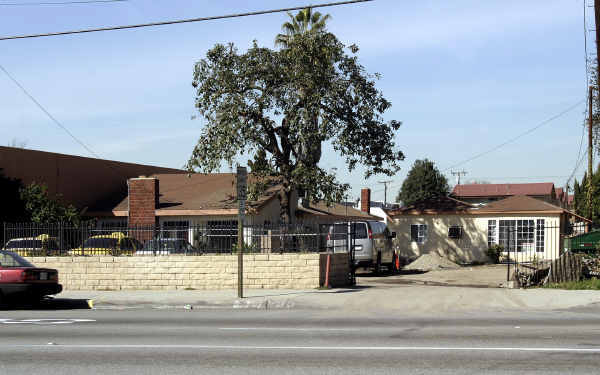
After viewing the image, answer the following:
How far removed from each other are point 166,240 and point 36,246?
14.0 ft

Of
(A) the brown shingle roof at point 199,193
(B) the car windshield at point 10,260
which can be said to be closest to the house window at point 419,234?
(A) the brown shingle roof at point 199,193

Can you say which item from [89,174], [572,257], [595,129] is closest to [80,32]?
[572,257]

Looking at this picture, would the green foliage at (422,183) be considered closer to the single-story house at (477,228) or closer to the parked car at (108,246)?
the single-story house at (477,228)

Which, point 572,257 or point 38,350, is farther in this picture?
point 572,257

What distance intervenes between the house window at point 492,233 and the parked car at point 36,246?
21183mm

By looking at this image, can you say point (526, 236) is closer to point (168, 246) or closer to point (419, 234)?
point (419, 234)

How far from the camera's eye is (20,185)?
97.3 ft

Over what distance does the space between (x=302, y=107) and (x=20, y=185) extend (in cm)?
1222

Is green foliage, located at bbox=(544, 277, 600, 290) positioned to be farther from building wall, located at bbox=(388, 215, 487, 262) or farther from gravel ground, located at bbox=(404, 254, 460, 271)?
building wall, located at bbox=(388, 215, 487, 262)

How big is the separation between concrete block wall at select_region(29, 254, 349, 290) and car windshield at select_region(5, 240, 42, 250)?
380mm

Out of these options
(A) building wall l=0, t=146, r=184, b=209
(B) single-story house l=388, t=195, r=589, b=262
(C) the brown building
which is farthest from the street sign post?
(C) the brown building

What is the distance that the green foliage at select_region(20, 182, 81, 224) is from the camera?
95.3ft

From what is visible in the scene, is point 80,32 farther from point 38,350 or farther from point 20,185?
point 20,185

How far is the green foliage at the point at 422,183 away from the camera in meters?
75.5
